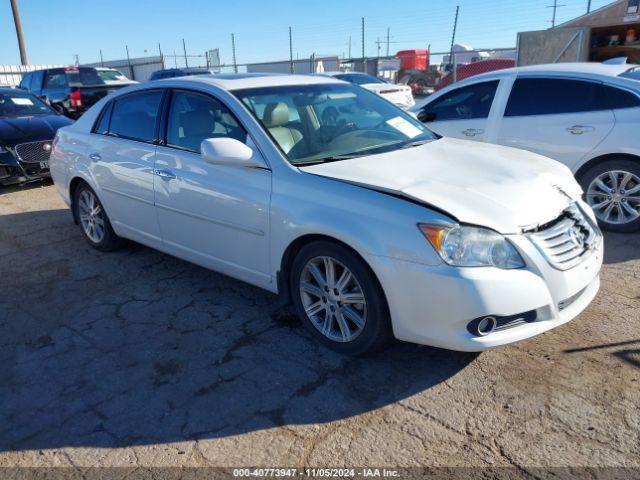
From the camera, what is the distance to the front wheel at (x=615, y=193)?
5109mm

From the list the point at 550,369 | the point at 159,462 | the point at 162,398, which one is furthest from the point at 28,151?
the point at 550,369

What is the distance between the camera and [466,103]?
6195 millimetres

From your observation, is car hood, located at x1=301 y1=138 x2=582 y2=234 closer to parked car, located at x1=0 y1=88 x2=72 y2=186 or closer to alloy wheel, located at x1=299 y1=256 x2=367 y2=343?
alloy wheel, located at x1=299 y1=256 x2=367 y2=343

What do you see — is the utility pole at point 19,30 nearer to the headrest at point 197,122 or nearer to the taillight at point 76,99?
the taillight at point 76,99

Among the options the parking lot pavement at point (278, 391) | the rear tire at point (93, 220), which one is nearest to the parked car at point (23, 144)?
the rear tire at point (93, 220)

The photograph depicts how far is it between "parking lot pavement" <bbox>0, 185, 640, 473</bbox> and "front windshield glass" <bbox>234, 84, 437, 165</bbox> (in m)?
1.23

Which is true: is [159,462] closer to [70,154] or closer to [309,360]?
[309,360]

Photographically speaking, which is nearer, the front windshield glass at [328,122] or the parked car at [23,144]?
the front windshield glass at [328,122]

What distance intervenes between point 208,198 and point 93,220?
215 cm

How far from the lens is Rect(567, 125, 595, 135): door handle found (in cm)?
527

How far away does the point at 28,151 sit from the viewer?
7914mm

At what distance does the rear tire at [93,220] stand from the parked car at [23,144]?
302 centimetres

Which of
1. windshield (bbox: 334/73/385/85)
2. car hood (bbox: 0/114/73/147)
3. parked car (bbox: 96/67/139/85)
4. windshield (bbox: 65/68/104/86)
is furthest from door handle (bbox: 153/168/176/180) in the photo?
parked car (bbox: 96/67/139/85)

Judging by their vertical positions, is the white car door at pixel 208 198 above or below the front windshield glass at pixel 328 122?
below
